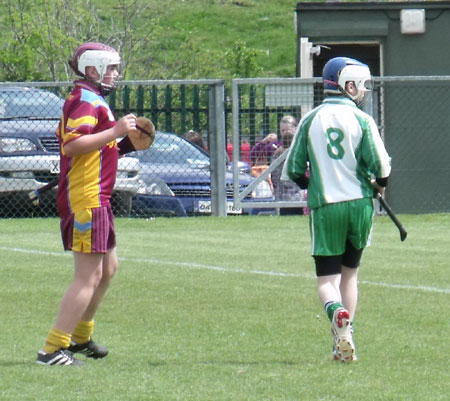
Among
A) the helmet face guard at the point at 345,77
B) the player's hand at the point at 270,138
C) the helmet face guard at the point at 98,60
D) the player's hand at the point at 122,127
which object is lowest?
the player's hand at the point at 270,138

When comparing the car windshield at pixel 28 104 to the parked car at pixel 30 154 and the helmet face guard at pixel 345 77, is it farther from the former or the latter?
the helmet face guard at pixel 345 77

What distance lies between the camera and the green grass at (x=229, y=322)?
20.2ft

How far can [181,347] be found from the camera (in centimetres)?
736

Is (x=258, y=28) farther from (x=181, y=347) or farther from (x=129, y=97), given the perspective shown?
(x=181, y=347)

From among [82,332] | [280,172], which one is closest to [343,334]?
[82,332]

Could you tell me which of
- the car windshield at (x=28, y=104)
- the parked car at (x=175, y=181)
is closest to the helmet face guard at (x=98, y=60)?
the car windshield at (x=28, y=104)

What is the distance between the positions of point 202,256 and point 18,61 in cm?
1586

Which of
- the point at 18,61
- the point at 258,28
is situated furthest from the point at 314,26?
the point at 258,28

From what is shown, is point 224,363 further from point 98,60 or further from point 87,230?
point 98,60

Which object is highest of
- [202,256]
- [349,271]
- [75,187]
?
[75,187]

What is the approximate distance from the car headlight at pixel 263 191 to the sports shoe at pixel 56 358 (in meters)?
10.1

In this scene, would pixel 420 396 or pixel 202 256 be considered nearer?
pixel 420 396

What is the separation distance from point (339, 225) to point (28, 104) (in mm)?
10094

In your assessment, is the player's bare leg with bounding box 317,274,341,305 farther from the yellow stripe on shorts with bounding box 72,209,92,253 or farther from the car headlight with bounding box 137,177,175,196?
the car headlight with bounding box 137,177,175,196
